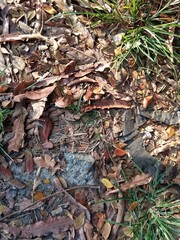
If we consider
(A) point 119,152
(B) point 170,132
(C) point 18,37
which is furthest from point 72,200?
(C) point 18,37

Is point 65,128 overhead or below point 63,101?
below

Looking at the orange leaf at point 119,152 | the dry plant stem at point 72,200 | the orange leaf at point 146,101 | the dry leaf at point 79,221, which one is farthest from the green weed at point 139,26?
the dry leaf at point 79,221

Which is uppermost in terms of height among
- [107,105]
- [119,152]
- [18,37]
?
[18,37]

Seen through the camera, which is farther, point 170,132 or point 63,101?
point 170,132

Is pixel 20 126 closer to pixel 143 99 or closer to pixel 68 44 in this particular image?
pixel 68 44

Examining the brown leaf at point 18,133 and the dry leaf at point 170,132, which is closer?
the brown leaf at point 18,133

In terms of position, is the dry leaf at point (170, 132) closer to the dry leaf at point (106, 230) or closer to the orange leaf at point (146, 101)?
the orange leaf at point (146, 101)

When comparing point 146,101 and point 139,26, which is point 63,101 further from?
point 139,26

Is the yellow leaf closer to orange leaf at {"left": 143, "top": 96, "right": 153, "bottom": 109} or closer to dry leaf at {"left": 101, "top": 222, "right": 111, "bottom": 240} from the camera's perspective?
dry leaf at {"left": 101, "top": 222, "right": 111, "bottom": 240}
